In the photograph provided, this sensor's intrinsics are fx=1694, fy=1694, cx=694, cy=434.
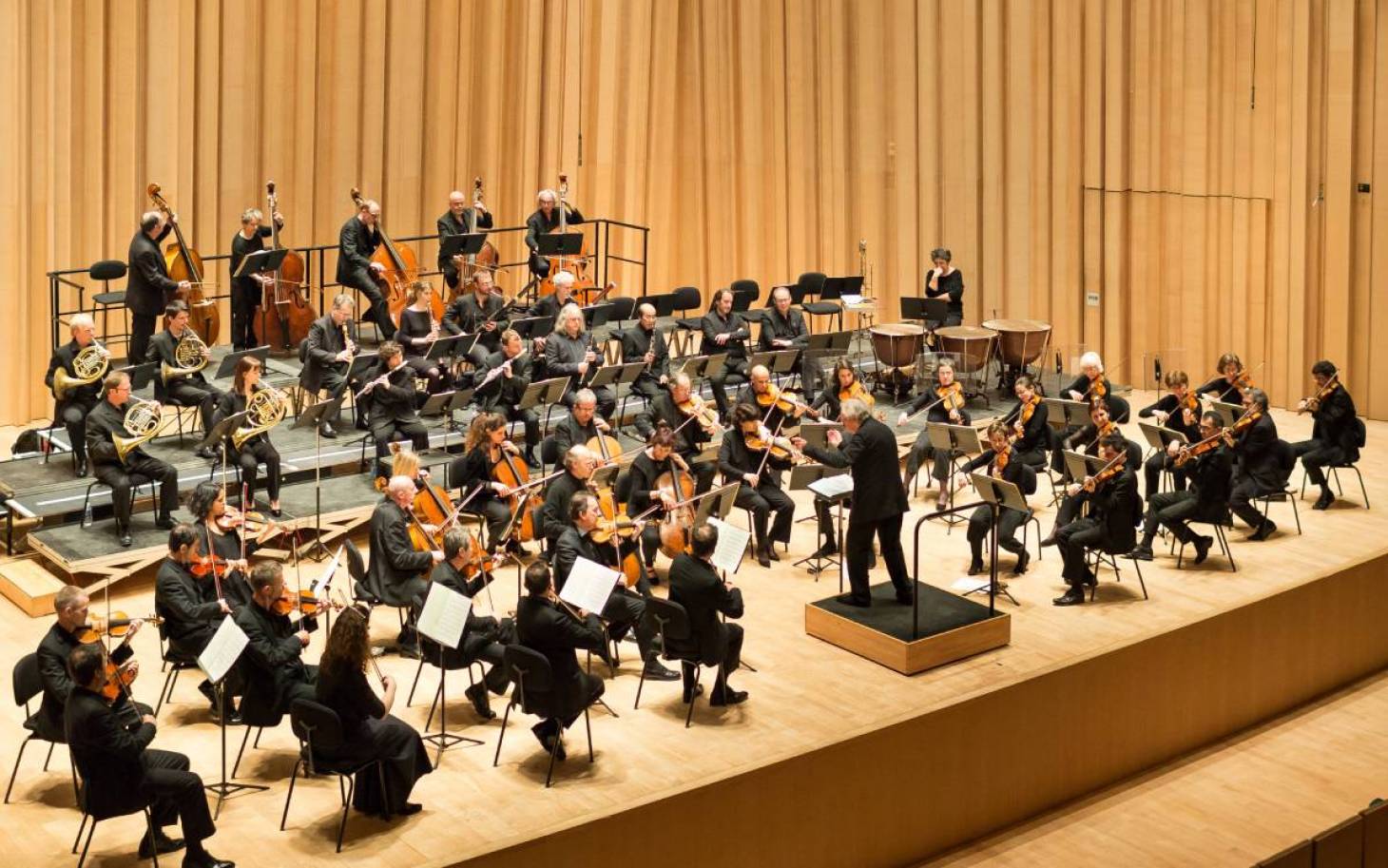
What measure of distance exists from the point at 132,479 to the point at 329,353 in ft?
6.03

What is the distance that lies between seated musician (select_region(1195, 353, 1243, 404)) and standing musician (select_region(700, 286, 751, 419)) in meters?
3.39

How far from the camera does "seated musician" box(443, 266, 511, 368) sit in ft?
40.3

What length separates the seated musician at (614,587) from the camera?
8625 mm

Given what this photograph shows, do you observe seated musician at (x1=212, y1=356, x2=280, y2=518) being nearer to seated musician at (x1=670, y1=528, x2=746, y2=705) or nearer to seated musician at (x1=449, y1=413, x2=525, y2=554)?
seated musician at (x1=449, y1=413, x2=525, y2=554)

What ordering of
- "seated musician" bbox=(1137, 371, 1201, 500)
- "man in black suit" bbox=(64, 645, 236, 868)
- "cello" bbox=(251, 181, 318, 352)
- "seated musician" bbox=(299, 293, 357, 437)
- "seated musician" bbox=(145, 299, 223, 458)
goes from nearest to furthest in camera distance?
"man in black suit" bbox=(64, 645, 236, 868) → "seated musician" bbox=(145, 299, 223, 458) → "seated musician" bbox=(1137, 371, 1201, 500) → "seated musician" bbox=(299, 293, 357, 437) → "cello" bbox=(251, 181, 318, 352)

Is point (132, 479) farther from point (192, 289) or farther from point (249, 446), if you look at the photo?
point (192, 289)

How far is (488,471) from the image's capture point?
10.1 m

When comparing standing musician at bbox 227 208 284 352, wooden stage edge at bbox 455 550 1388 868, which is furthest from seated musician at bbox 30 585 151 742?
standing musician at bbox 227 208 284 352

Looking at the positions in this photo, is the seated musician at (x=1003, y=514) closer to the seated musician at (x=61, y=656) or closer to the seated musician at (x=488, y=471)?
the seated musician at (x=488, y=471)

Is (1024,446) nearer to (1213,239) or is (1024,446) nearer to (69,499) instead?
(1213,239)

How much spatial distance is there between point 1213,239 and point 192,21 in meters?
8.87

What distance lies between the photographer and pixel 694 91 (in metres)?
16.4

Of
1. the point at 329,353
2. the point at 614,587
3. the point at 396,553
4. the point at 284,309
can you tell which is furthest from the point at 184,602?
the point at 284,309

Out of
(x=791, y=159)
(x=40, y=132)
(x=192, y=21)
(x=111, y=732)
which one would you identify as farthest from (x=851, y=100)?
(x=111, y=732)
